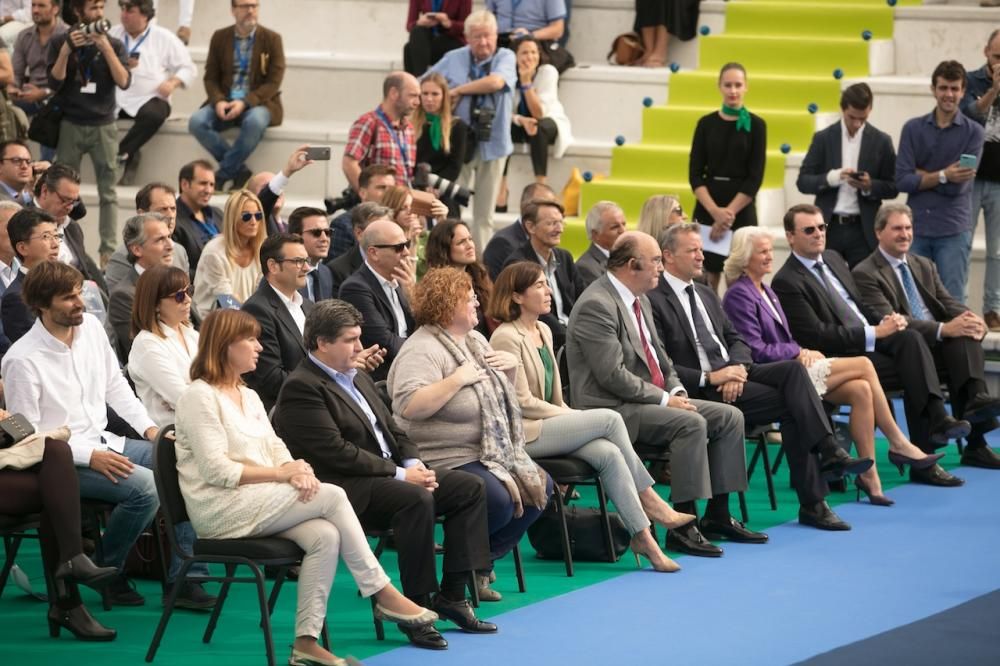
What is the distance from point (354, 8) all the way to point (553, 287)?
6.61 metres

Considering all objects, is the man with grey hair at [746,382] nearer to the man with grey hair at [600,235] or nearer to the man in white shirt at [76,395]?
the man with grey hair at [600,235]

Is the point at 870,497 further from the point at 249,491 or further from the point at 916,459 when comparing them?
the point at 249,491

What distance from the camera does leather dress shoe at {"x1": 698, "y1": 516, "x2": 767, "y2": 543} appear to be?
7.77 m

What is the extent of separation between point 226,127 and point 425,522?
7.42 m

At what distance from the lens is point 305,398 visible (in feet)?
20.1

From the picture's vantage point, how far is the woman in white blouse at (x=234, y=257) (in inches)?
318

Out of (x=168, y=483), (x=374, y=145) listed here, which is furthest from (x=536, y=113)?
(x=168, y=483)

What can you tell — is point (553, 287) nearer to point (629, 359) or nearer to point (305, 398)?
point (629, 359)

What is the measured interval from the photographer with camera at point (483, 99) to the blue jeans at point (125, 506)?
5802 millimetres

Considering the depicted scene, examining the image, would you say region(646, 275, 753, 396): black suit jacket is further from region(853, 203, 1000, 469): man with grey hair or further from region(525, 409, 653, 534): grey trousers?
region(853, 203, 1000, 469): man with grey hair

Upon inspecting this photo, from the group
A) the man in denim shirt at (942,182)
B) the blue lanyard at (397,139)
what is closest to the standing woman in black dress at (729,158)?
the man in denim shirt at (942,182)

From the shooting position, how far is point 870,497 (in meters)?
8.56

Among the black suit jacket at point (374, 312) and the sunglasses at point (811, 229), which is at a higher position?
the sunglasses at point (811, 229)

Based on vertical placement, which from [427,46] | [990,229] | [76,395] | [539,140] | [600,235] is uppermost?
[427,46]
